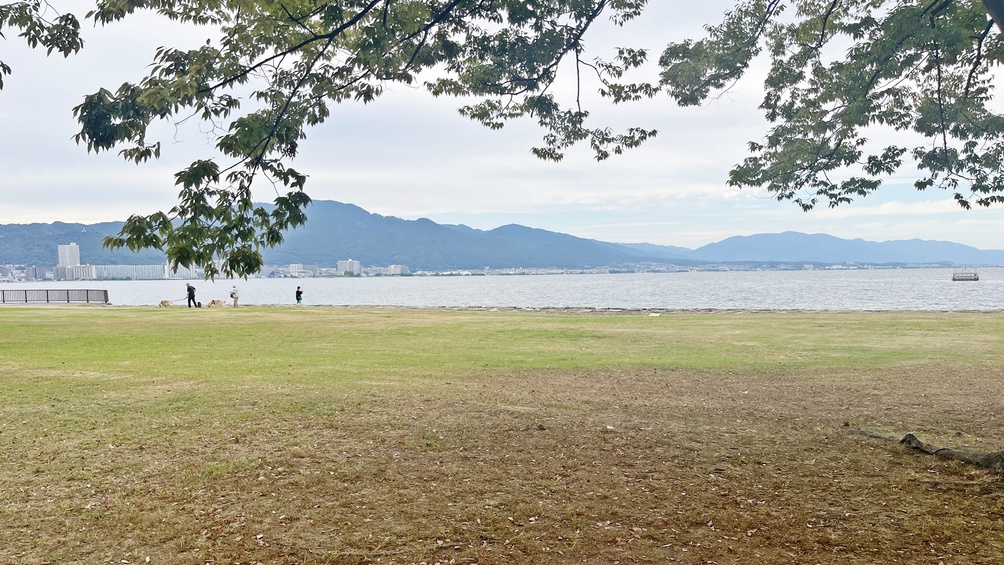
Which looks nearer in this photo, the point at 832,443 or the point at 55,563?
the point at 55,563

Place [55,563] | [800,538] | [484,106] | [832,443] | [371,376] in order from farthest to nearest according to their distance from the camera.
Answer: [371,376] → [484,106] → [832,443] → [800,538] → [55,563]

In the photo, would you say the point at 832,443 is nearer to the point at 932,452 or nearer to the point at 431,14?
the point at 932,452

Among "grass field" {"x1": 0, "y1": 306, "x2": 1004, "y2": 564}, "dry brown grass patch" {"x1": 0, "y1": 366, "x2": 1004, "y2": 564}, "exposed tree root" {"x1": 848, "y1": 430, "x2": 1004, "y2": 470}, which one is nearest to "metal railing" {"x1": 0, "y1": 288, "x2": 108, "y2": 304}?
"grass field" {"x1": 0, "y1": 306, "x2": 1004, "y2": 564}

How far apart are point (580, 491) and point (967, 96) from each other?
10.3 meters

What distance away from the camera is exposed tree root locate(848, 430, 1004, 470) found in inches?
266

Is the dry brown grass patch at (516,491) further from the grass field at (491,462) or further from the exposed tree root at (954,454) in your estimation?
the exposed tree root at (954,454)

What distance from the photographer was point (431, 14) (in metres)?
8.69

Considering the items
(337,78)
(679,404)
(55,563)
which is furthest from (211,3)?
(679,404)

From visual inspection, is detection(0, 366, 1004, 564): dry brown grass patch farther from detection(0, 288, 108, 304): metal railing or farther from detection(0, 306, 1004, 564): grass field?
detection(0, 288, 108, 304): metal railing

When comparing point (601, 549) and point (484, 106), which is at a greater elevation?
point (484, 106)

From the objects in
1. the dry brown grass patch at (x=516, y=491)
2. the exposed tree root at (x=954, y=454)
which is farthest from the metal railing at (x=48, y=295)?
the exposed tree root at (x=954, y=454)

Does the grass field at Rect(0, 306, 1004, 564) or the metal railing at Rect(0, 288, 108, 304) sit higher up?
the metal railing at Rect(0, 288, 108, 304)

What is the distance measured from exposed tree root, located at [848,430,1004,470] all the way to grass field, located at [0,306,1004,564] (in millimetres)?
202

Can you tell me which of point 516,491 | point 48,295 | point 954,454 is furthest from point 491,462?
point 48,295
